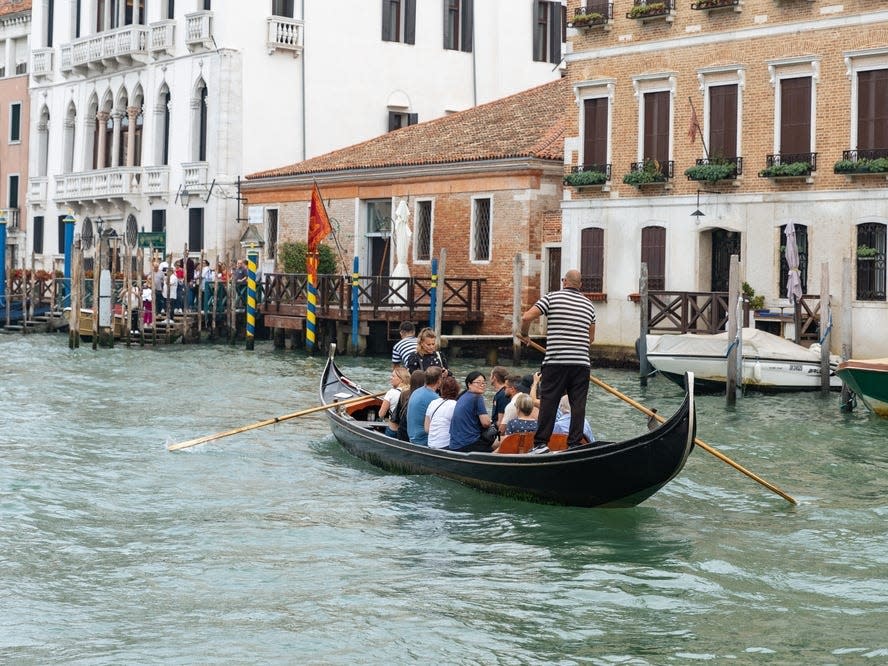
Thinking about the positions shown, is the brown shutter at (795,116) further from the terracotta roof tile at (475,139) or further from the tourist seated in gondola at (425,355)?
the tourist seated in gondola at (425,355)

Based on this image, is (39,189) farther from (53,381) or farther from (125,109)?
(53,381)

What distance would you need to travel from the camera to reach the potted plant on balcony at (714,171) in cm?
2098

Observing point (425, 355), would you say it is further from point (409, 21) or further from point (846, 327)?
point (409, 21)

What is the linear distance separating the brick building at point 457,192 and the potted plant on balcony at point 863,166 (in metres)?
5.78

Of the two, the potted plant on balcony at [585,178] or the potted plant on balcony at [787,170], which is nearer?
the potted plant on balcony at [787,170]

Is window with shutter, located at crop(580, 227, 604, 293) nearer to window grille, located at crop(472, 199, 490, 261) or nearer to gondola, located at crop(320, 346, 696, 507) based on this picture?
window grille, located at crop(472, 199, 490, 261)

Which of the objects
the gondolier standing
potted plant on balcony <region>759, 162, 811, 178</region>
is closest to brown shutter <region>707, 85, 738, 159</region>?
potted plant on balcony <region>759, 162, 811, 178</region>

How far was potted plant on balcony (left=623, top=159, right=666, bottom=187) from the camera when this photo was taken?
2192 centimetres

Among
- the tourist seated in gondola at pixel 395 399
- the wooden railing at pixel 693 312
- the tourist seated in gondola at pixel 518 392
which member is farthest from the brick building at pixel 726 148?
the tourist seated in gondola at pixel 518 392

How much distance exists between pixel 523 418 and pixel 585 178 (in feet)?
42.5

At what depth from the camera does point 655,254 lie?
877 inches

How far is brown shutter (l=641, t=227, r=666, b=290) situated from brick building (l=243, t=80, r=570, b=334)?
7.64 feet

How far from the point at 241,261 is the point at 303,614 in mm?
21354

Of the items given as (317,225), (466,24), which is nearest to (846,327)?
(317,225)
